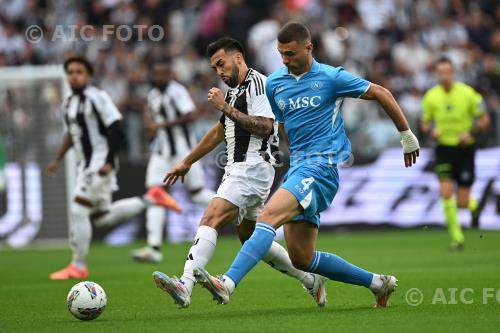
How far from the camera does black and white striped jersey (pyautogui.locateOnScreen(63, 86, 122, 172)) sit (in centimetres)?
1365

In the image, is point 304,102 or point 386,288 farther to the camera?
point 386,288

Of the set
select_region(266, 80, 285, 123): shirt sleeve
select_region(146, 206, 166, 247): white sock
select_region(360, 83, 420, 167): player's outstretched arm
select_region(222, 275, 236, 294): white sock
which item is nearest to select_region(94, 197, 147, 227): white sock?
select_region(146, 206, 166, 247): white sock

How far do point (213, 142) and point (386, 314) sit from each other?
2146 mm

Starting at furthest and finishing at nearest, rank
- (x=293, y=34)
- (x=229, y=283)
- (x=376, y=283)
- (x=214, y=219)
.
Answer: (x=214, y=219), (x=376, y=283), (x=293, y=34), (x=229, y=283)

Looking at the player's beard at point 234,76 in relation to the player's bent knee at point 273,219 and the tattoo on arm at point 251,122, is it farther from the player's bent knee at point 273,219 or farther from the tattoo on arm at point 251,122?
the player's bent knee at point 273,219

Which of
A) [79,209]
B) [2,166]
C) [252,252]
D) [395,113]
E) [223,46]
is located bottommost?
[2,166]

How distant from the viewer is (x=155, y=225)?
1565 cm

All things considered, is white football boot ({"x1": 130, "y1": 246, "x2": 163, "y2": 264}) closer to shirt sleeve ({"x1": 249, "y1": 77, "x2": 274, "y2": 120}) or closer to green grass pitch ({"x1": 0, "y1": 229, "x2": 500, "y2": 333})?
green grass pitch ({"x1": 0, "y1": 229, "x2": 500, "y2": 333})

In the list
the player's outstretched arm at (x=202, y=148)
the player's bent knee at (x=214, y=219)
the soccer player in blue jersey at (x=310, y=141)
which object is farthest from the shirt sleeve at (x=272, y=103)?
the player's bent knee at (x=214, y=219)

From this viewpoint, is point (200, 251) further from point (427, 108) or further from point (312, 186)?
point (427, 108)

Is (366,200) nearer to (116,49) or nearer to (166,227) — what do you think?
(166,227)

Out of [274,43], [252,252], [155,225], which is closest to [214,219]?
[252,252]

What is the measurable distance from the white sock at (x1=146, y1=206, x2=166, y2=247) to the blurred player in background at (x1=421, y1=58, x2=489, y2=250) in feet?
13.7

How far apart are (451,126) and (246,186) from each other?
27.0 ft
